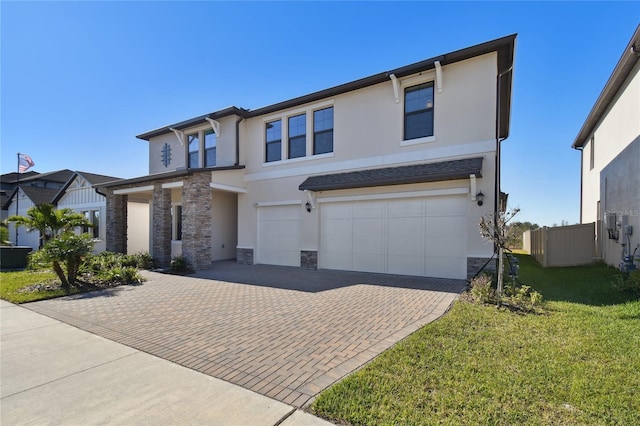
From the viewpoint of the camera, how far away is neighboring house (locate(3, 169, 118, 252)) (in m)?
18.3

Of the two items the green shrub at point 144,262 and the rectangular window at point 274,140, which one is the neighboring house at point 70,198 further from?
the rectangular window at point 274,140

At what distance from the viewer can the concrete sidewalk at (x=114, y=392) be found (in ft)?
9.59

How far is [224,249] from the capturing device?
16.1 metres

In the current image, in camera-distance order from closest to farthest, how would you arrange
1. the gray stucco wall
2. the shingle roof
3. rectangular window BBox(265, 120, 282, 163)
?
the shingle roof
the gray stucco wall
rectangular window BBox(265, 120, 282, 163)

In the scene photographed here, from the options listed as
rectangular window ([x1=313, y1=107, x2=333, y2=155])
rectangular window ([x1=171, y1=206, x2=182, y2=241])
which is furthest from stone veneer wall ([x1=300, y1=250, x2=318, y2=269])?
rectangular window ([x1=171, y1=206, x2=182, y2=241])

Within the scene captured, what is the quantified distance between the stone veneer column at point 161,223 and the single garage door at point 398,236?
277 inches

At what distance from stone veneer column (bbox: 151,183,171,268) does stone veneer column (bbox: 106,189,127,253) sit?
3.65 metres

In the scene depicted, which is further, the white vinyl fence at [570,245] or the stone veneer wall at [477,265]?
the white vinyl fence at [570,245]

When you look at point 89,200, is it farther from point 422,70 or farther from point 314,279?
point 422,70

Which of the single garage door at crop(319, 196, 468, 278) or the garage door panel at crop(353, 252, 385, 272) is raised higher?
the single garage door at crop(319, 196, 468, 278)

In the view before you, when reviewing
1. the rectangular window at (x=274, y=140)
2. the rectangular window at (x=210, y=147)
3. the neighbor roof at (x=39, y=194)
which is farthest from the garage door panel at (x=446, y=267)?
the neighbor roof at (x=39, y=194)

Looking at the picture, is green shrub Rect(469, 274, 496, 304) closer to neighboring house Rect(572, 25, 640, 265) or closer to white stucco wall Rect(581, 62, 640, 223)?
neighboring house Rect(572, 25, 640, 265)

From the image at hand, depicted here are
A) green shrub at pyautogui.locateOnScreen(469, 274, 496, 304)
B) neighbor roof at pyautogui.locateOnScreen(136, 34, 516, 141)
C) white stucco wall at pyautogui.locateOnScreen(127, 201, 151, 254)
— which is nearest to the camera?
green shrub at pyautogui.locateOnScreen(469, 274, 496, 304)

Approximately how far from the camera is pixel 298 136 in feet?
44.0
